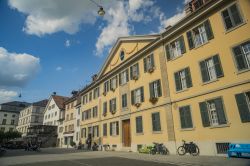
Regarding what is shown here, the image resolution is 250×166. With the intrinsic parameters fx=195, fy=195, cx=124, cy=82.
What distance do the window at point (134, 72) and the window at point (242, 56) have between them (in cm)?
1286

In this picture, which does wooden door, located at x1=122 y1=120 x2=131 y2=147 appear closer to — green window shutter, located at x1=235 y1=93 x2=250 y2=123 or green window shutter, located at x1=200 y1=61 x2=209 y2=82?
green window shutter, located at x1=200 y1=61 x2=209 y2=82

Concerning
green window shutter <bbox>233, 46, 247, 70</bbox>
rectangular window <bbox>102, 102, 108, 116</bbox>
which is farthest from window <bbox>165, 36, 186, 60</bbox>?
rectangular window <bbox>102, 102, 108, 116</bbox>

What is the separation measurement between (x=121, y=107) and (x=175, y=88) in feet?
34.9

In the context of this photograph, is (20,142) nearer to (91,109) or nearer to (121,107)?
(91,109)

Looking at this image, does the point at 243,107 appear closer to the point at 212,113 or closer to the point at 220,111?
the point at 220,111

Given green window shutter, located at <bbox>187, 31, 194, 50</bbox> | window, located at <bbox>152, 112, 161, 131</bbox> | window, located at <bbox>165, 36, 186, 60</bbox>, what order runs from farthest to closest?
1. window, located at <bbox>152, 112, 161, 131</bbox>
2. window, located at <bbox>165, 36, 186, 60</bbox>
3. green window shutter, located at <bbox>187, 31, 194, 50</bbox>

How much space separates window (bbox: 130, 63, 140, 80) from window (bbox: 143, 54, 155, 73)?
1740 millimetres

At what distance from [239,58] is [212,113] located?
15.7ft

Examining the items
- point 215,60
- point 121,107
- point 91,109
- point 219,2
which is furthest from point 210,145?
point 91,109

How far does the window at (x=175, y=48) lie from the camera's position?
19.5m

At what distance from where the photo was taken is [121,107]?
28203 millimetres

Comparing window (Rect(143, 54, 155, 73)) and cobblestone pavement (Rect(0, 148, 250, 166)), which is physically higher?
window (Rect(143, 54, 155, 73))

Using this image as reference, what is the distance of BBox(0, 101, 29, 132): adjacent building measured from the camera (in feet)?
289

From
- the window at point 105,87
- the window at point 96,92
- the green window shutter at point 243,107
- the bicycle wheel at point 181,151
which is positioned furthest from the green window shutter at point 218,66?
the window at point 96,92
